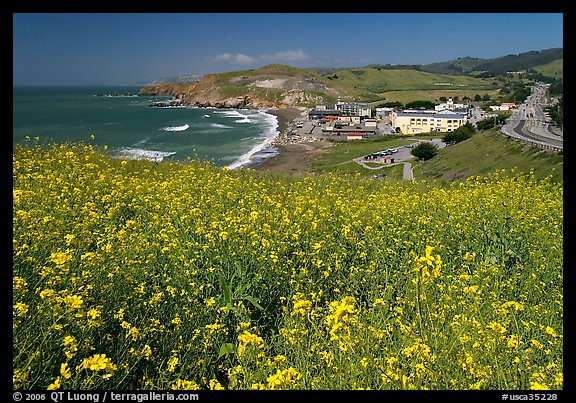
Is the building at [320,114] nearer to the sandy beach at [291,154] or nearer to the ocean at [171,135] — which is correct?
the sandy beach at [291,154]

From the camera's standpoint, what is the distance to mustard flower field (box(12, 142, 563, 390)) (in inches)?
133

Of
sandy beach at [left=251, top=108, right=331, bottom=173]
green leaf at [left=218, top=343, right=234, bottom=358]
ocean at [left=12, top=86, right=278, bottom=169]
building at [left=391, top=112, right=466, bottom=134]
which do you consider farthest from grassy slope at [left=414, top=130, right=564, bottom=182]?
green leaf at [left=218, top=343, right=234, bottom=358]

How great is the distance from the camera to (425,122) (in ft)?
358

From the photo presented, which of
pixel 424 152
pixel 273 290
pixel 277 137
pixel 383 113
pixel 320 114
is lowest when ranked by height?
pixel 273 290

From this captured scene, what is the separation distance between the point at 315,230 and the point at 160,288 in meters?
2.91

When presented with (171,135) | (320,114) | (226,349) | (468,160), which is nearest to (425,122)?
(320,114)

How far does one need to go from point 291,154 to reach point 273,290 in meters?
62.5

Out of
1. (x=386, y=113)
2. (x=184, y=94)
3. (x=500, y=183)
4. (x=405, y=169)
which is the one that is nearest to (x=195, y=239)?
(x=500, y=183)

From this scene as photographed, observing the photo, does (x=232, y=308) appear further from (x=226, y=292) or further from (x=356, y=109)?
(x=356, y=109)

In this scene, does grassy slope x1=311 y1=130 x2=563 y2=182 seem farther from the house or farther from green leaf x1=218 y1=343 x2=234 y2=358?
the house

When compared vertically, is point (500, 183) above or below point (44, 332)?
above

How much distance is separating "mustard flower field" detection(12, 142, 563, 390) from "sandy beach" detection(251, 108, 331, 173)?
4292 centimetres
